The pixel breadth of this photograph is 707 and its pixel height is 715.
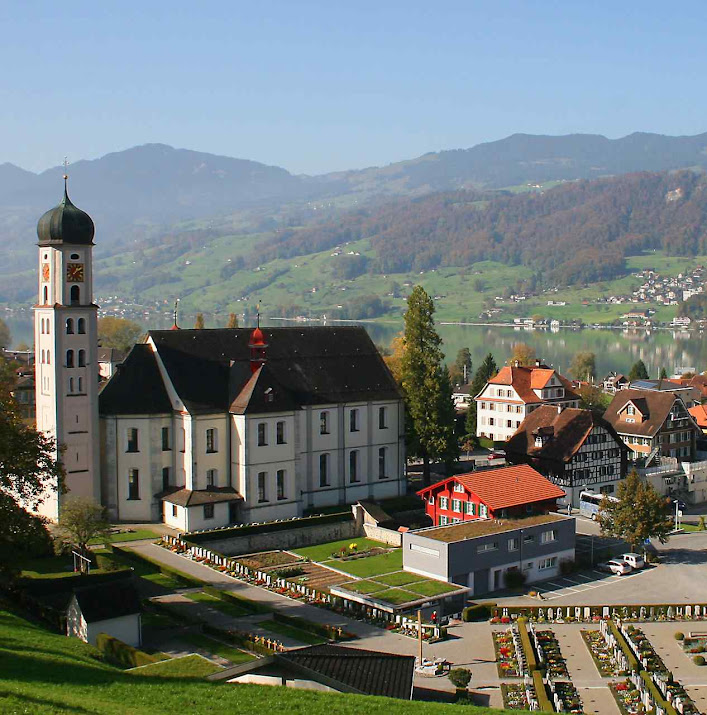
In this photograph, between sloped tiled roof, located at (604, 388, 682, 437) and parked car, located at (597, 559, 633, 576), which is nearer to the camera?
A: parked car, located at (597, 559, 633, 576)

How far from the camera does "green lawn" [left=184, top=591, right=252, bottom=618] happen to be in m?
43.8

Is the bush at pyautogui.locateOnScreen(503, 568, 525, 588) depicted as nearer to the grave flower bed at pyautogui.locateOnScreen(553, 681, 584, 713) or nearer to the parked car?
the parked car

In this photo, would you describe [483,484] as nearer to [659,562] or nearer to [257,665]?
[659,562]

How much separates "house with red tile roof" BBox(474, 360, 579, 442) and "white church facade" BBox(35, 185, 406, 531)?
22.1 meters

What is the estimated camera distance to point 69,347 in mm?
56250

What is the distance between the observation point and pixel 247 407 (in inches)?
2301

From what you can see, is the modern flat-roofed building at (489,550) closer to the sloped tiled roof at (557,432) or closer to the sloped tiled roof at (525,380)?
the sloped tiled roof at (557,432)

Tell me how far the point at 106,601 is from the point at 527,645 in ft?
49.8

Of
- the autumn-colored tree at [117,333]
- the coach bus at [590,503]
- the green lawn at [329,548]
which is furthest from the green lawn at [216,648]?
the autumn-colored tree at [117,333]

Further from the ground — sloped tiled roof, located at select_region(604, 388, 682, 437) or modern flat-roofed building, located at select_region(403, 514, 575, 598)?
sloped tiled roof, located at select_region(604, 388, 682, 437)

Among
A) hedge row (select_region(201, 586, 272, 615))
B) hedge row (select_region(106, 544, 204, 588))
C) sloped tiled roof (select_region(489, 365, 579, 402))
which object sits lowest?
hedge row (select_region(201, 586, 272, 615))

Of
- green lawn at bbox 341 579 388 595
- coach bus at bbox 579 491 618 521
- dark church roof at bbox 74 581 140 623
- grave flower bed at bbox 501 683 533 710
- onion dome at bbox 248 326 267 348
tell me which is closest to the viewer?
grave flower bed at bbox 501 683 533 710

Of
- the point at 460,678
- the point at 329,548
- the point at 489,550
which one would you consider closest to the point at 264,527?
the point at 329,548

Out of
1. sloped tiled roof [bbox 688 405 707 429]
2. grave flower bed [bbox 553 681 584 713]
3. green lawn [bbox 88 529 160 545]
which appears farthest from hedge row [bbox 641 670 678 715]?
sloped tiled roof [bbox 688 405 707 429]
